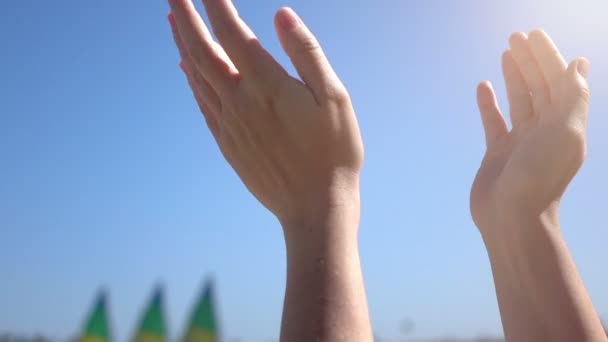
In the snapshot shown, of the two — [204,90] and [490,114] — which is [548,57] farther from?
[204,90]

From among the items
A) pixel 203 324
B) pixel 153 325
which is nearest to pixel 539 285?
pixel 203 324

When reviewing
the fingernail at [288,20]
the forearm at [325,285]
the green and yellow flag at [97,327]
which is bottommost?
the green and yellow flag at [97,327]

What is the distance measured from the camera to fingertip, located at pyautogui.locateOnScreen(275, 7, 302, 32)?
1.88m

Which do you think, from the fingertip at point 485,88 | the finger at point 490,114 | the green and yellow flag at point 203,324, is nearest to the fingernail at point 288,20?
the finger at point 490,114

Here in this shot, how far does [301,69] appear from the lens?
72.5 inches

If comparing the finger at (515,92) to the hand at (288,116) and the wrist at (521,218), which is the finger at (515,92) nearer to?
the wrist at (521,218)

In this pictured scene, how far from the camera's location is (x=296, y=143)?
1.83 meters

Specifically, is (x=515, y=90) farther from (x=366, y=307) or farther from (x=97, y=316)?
(x=97, y=316)

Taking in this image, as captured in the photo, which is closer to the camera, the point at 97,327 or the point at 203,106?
the point at 203,106

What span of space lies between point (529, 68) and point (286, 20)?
1.94 metres

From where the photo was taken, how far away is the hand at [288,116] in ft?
5.89

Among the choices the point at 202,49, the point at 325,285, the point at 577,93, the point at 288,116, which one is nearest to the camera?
the point at 325,285

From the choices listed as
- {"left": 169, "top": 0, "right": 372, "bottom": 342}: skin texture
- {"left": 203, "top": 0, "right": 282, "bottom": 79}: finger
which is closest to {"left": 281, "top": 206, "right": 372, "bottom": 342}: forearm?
{"left": 169, "top": 0, "right": 372, "bottom": 342}: skin texture

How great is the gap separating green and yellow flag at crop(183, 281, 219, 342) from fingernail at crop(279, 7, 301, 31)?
7917 millimetres
